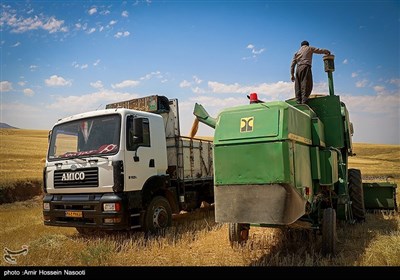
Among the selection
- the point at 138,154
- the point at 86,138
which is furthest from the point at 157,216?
the point at 86,138

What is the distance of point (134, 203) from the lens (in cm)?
746

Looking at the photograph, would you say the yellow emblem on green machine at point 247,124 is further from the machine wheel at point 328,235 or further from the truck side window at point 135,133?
the truck side window at point 135,133

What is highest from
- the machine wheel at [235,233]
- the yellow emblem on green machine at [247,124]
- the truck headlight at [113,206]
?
the yellow emblem on green machine at [247,124]

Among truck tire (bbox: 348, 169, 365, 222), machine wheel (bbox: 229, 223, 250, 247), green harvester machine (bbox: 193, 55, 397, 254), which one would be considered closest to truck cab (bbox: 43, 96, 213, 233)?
machine wheel (bbox: 229, 223, 250, 247)

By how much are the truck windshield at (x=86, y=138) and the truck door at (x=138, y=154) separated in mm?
292

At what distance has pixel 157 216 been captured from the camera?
819 centimetres

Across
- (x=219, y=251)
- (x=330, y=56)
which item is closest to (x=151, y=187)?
(x=219, y=251)

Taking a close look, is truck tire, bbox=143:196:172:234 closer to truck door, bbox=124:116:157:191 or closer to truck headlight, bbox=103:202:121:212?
truck door, bbox=124:116:157:191

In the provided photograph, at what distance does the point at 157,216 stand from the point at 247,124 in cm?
398

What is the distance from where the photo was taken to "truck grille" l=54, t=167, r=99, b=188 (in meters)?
7.31

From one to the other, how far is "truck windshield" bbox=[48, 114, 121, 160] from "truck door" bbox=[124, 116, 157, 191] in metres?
0.29

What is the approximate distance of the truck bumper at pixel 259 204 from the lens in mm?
4871

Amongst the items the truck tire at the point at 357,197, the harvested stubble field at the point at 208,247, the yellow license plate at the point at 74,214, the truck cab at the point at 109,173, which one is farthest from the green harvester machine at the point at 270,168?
the yellow license plate at the point at 74,214

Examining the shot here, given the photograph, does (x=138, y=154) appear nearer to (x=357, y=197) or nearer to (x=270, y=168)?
(x=270, y=168)
